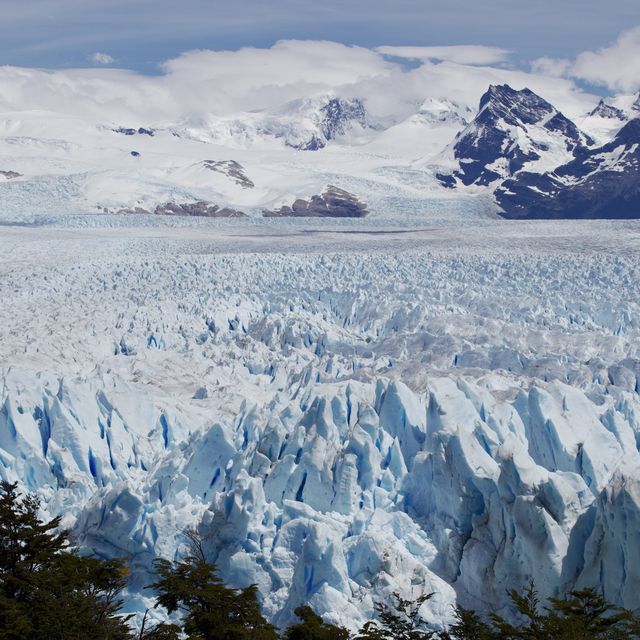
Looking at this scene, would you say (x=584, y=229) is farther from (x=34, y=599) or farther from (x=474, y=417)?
(x=34, y=599)

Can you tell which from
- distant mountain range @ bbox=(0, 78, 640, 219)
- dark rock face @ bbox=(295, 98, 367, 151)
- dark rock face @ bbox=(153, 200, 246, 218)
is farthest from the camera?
dark rock face @ bbox=(295, 98, 367, 151)

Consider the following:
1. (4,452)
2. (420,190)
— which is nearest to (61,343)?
(4,452)

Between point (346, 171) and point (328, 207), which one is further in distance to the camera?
point (346, 171)

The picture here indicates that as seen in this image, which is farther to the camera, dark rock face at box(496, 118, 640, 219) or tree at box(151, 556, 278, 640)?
dark rock face at box(496, 118, 640, 219)

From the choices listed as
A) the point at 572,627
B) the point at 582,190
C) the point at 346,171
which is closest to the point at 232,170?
the point at 346,171

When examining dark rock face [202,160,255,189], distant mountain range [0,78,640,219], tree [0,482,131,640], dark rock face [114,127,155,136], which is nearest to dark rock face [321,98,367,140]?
dark rock face [114,127,155,136]

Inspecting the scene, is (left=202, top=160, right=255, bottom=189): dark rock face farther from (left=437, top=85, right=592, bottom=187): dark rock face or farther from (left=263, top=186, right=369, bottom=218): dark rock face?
(left=437, top=85, right=592, bottom=187): dark rock face

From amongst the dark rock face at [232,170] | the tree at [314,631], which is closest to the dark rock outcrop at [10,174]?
the dark rock face at [232,170]

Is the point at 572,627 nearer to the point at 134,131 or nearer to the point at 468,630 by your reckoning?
the point at 468,630
